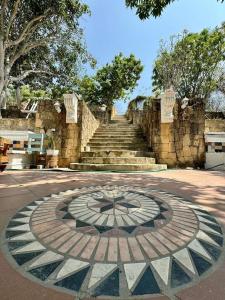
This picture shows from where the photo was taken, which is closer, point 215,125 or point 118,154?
point 118,154

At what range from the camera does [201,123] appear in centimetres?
611

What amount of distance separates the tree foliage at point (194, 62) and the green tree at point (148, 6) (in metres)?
11.4

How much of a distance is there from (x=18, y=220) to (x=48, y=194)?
2.78 ft

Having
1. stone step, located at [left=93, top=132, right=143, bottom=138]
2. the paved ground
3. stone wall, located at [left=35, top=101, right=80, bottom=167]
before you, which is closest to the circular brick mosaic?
the paved ground

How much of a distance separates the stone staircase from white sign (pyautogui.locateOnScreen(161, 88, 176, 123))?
4.02 ft

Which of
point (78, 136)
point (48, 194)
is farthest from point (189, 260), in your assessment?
point (78, 136)

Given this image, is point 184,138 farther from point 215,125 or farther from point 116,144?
point 215,125

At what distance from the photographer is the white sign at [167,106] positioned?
233 inches

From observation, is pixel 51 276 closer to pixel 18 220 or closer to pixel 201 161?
pixel 18 220

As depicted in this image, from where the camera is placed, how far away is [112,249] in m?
1.26

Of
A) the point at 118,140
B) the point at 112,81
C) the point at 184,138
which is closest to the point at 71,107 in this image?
the point at 118,140

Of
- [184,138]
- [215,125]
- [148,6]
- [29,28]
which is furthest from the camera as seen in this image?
[215,125]

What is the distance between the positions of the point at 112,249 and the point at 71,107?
17.6 ft

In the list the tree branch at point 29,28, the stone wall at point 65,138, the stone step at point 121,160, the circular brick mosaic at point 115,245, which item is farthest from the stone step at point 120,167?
the tree branch at point 29,28
